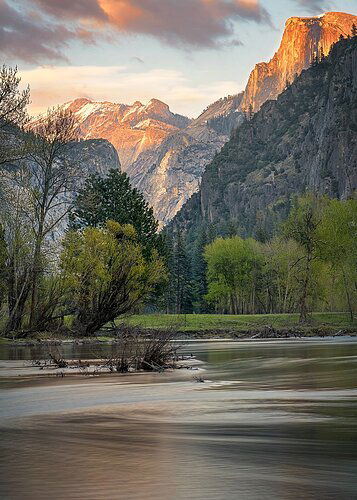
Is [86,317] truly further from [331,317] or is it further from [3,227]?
[331,317]

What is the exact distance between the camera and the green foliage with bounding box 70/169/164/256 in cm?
8562

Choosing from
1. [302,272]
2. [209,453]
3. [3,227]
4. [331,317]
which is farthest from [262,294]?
[209,453]

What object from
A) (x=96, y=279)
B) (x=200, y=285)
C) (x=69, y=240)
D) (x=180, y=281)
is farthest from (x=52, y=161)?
(x=200, y=285)

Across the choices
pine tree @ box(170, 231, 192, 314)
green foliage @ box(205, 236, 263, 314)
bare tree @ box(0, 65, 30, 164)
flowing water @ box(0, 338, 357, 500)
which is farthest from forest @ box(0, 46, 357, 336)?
pine tree @ box(170, 231, 192, 314)

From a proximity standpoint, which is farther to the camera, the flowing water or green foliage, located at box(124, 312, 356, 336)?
green foliage, located at box(124, 312, 356, 336)

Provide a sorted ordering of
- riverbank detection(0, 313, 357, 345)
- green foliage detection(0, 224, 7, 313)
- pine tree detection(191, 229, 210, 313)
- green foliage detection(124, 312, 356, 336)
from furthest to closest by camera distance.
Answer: pine tree detection(191, 229, 210, 313) < green foliage detection(124, 312, 356, 336) < riverbank detection(0, 313, 357, 345) < green foliage detection(0, 224, 7, 313)

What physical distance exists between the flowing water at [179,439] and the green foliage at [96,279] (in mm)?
35253

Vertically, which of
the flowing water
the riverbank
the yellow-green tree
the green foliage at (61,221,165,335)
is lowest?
the flowing water

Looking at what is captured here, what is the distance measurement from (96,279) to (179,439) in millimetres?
47042

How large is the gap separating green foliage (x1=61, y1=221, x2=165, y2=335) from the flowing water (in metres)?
35.3

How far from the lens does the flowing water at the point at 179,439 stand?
8664 millimetres

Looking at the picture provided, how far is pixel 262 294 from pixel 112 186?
54.1 meters

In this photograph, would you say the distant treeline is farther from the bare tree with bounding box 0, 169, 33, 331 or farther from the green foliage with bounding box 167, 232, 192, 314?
the bare tree with bounding box 0, 169, 33, 331

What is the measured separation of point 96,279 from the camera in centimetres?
5881
